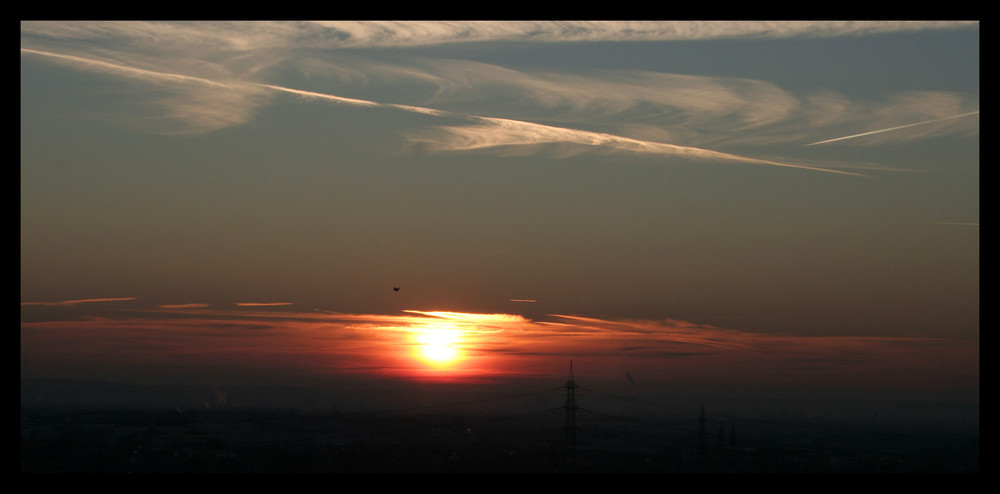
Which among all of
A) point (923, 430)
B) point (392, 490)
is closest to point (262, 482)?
point (392, 490)

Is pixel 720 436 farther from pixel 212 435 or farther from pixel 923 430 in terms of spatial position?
pixel 212 435

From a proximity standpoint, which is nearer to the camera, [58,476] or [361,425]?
[58,476]
